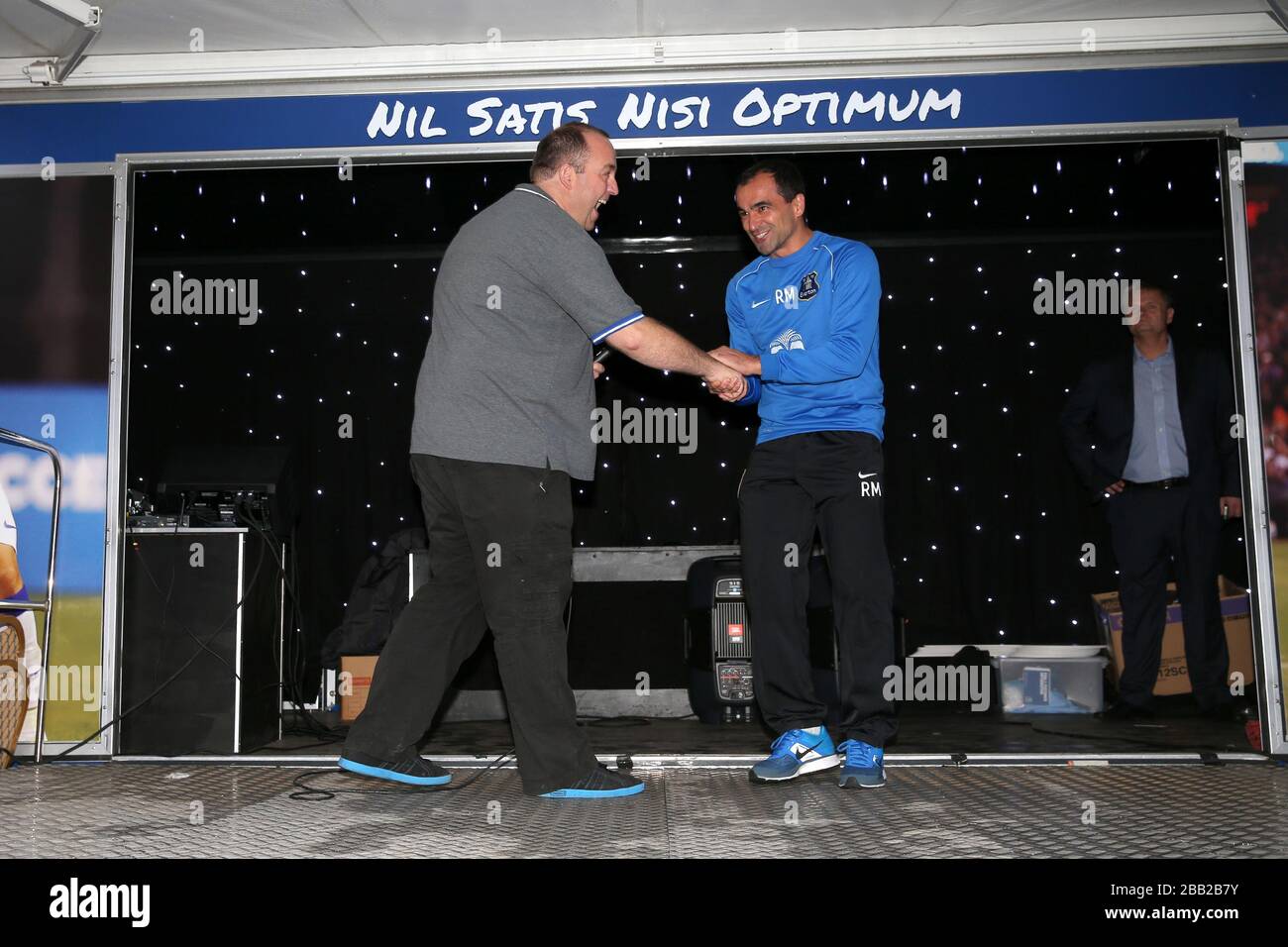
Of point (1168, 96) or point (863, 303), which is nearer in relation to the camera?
point (863, 303)

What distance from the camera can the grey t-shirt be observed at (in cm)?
298

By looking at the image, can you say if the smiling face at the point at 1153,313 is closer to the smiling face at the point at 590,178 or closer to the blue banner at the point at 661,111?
the blue banner at the point at 661,111

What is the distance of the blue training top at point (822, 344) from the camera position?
3350 mm

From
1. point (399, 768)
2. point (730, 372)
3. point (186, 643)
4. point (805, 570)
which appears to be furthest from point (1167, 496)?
point (186, 643)

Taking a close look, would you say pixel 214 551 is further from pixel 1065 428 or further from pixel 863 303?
pixel 1065 428

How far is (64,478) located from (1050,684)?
4.62m

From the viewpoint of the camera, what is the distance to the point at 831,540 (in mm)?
3336

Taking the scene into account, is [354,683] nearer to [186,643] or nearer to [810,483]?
[186,643]

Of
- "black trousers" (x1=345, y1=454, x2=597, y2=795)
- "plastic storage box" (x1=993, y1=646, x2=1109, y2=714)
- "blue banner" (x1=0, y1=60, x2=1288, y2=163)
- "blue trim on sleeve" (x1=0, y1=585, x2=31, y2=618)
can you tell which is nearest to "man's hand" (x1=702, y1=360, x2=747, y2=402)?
"black trousers" (x1=345, y1=454, x2=597, y2=795)

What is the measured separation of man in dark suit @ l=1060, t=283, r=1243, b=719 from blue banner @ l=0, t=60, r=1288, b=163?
5.37 ft

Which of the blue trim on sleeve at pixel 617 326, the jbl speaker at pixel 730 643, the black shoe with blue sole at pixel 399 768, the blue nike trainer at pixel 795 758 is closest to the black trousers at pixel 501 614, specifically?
the black shoe with blue sole at pixel 399 768

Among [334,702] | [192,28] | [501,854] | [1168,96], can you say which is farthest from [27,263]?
[1168,96]

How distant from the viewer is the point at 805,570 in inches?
135
